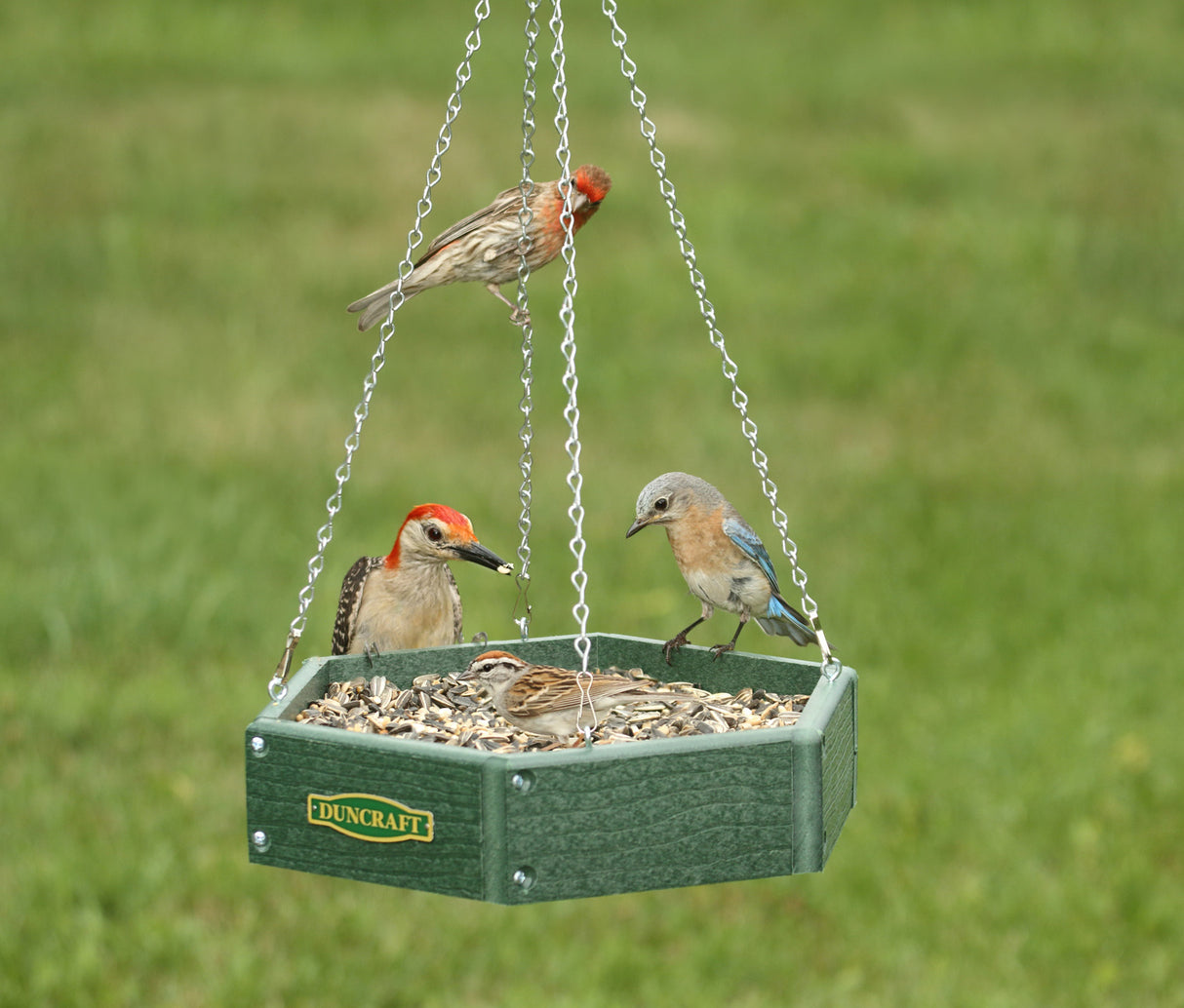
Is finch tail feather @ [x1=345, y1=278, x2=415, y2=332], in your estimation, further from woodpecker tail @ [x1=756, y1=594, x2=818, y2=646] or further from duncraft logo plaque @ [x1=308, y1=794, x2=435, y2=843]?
woodpecker tail @ [x1=756, y1=594, x2=818, y2=646]

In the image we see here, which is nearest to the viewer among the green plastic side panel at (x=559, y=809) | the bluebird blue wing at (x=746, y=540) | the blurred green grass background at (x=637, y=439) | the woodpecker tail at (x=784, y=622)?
the green plastic side panel at (x=559, y=809)

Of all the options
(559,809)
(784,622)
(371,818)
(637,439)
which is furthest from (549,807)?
(637,439)

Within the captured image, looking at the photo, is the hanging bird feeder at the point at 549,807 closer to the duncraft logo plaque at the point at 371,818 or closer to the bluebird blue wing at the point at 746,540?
the duncraft logo plaque at the point at 371,818

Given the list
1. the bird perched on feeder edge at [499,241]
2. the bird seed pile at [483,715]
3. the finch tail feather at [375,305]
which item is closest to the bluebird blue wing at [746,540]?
the bird seed pile at [483,715]

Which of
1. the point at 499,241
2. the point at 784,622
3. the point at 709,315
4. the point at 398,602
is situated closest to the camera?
the point at 709,315

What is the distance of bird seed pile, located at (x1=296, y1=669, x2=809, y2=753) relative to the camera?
448 cm

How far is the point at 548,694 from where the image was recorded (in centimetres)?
446

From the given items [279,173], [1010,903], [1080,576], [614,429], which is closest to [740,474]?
[614,429]

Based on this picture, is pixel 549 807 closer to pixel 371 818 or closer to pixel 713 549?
pixel 371 818

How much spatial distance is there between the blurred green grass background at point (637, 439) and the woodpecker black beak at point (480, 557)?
3.43 meters

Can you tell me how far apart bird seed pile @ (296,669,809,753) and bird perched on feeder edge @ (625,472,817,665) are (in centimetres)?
27

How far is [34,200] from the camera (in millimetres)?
16422

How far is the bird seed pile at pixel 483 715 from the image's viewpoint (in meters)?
4.48

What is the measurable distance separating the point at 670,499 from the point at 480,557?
601mm
